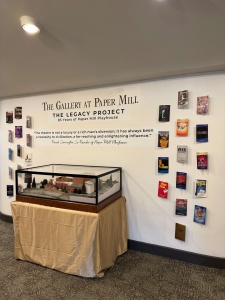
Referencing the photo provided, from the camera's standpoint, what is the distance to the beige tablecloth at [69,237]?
2061mm

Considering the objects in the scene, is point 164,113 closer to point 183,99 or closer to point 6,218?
point 183,99

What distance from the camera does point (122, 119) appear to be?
2.67 metres

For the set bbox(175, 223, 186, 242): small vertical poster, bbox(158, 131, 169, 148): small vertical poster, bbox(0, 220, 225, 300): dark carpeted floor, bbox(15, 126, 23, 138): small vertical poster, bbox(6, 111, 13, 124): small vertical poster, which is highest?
bbox(6, 111, 13, 124): small vertical poster

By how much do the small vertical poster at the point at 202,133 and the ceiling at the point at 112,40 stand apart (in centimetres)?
59

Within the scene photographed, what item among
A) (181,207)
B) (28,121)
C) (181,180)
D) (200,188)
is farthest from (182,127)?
(28,121)

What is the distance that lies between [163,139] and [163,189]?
605 mm

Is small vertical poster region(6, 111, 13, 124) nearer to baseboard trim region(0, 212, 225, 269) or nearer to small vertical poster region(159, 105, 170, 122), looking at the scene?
small vertical poster region(159, 105, 170, 122)

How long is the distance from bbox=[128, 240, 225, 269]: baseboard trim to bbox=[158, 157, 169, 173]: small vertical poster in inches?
37.6

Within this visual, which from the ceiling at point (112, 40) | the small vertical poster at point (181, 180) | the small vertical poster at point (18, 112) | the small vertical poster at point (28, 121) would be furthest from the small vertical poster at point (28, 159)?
the small vertical poster at point (181, 180)

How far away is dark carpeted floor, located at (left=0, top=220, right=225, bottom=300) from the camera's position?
1897 mm

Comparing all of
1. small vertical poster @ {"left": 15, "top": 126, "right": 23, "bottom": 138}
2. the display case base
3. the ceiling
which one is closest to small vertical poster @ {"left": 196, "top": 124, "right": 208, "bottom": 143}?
the ceiling

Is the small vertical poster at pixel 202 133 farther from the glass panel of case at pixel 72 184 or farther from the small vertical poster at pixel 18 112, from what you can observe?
the small vertical poster at pixel 18 112

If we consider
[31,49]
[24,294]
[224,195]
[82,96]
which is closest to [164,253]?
[224,195]

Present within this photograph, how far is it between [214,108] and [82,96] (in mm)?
1693
